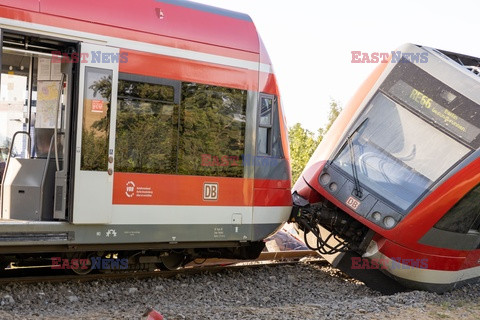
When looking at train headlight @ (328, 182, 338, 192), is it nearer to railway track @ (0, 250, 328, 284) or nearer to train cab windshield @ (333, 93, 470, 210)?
train cab windshield @ (333, 93, 470, 210)

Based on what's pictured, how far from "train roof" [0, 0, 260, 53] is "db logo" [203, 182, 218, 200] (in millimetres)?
1868

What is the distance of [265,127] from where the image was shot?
9008 mm

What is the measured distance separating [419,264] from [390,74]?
2.72m

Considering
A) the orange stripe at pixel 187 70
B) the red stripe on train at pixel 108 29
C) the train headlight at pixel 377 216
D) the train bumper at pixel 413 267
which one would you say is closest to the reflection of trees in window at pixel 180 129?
the orange stripe at pixel 187 70

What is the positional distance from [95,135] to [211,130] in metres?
1.65

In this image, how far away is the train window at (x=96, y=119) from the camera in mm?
7387

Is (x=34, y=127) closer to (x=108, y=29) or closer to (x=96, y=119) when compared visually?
(x=96, y=119)

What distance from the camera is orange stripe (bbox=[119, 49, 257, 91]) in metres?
7.78

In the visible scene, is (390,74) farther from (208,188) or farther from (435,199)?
(208,188)

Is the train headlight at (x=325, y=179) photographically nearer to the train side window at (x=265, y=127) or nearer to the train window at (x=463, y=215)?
the train side window at (x=265, y=127)

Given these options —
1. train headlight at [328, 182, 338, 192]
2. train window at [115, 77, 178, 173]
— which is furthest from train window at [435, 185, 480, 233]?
train window at [115, 77, 178, 173]

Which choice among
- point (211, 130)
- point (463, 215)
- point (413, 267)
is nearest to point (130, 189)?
point (211, 130)

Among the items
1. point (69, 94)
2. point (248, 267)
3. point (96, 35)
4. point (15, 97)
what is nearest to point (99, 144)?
point (69, 94)

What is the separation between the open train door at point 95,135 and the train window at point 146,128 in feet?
0.50
